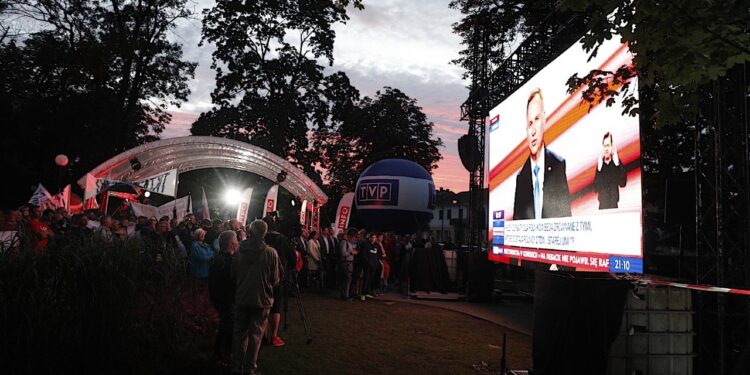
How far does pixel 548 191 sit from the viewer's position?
973cm

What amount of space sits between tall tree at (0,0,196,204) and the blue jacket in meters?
21.5

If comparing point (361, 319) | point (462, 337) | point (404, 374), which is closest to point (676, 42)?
point (404, 374)

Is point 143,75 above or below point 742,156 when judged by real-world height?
above

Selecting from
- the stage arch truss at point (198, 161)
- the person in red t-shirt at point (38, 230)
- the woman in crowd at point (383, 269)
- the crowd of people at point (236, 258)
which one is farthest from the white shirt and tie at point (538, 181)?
the stage arch truss at point (198, 161)

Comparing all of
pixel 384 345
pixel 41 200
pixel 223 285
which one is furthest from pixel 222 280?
pixel 41 200

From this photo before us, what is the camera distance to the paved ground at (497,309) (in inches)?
445

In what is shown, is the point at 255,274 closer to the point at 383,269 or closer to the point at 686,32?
the point at 686,32

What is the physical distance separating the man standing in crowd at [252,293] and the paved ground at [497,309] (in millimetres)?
5939

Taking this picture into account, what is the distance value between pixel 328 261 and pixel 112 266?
10.6 meters

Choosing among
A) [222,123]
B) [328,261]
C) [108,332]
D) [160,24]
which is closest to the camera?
[108,332]

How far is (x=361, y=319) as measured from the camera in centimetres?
1094

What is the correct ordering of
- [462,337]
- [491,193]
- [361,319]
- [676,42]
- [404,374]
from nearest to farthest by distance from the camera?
[676,42] < [404,374] < [462,337] < [361,319] < [491,193]

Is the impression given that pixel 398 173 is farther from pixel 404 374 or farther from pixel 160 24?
pixel 404 374

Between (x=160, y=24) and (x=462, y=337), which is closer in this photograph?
(x=462, y=337)
